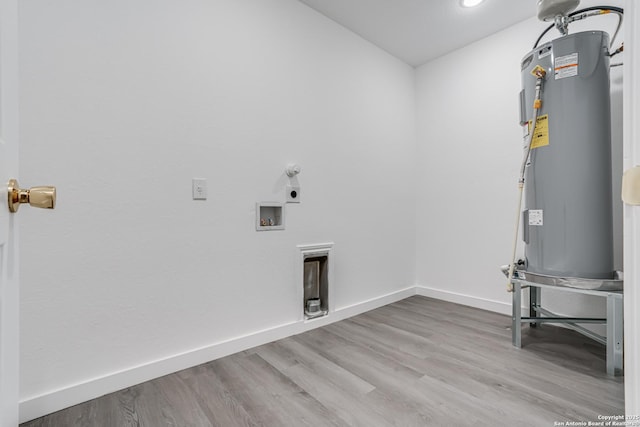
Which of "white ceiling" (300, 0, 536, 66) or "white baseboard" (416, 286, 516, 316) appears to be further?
"white baseboard" (416, 286, 516, 316)

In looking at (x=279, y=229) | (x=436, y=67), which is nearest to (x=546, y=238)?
(x=279, y=229)

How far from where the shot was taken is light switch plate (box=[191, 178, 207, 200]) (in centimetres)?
170

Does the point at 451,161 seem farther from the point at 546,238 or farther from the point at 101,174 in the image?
the point at 101,174

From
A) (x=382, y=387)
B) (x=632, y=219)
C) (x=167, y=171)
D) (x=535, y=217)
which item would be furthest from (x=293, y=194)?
(x=632, y=219)

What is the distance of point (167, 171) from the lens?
162 centimetres

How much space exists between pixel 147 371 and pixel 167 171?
3.31 feet

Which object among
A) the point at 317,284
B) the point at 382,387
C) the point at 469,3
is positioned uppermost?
the point at 469,3

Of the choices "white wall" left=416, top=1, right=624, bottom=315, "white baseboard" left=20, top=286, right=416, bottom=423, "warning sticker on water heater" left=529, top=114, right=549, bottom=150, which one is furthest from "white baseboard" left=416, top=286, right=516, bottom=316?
"warning sticker on water heater" left=529, top=114, right=549, bottom=150

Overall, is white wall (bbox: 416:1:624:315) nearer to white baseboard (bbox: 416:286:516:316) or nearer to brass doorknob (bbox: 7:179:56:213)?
white baseboard (bbox: 416:286:516:316)

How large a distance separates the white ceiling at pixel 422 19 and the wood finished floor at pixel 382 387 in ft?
7.57

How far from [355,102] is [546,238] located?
1.67 m

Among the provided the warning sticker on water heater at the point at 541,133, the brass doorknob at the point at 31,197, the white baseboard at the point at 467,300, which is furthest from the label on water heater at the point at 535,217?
the brass doorknob at the point at 31,197

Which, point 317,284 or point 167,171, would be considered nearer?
point 167,171

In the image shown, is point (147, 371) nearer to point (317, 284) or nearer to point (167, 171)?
point (167, 171)
